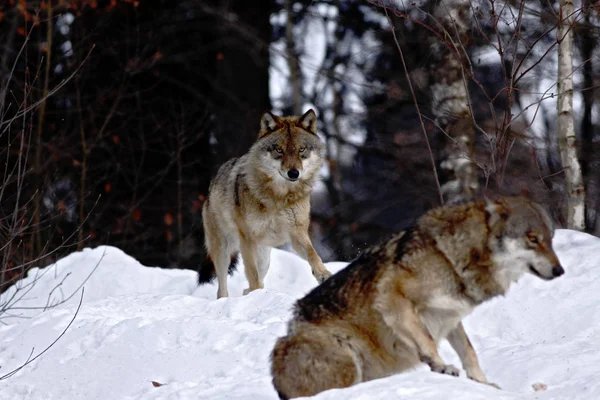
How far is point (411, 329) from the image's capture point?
4941mm

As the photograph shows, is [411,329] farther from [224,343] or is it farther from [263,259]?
[263,259]

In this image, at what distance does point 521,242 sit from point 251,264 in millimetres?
4812

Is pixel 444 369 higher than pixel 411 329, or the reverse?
pixel 411 329

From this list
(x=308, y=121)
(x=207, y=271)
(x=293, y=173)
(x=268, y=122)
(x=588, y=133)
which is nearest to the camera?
(x=293, y=173)

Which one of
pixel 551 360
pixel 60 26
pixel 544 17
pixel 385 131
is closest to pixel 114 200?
pixel 60 26

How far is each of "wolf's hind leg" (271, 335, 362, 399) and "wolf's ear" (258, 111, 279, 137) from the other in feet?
15.6

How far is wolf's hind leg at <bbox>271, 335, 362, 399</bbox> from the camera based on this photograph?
5.10m

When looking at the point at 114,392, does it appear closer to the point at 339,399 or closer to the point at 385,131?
the point at 339,399

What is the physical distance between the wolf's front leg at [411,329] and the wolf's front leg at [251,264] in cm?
447

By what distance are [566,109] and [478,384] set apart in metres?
5.19

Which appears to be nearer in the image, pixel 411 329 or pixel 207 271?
pixel 411 329

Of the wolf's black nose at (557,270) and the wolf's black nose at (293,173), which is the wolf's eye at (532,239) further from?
the wolf's black nose at (293,173)

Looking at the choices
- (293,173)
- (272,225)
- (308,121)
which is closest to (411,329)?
(293,173)

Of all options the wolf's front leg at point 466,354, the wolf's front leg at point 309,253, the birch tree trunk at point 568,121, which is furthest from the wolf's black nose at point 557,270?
the birch tree trunk at point 568,121
